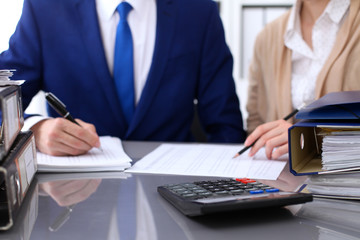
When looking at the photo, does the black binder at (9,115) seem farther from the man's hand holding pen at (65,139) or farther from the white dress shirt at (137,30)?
the white dress shirt at (137,30)

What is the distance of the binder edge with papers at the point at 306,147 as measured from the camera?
0.58 meters

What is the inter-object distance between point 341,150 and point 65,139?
519 mm

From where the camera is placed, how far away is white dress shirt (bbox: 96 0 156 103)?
3.85 feet

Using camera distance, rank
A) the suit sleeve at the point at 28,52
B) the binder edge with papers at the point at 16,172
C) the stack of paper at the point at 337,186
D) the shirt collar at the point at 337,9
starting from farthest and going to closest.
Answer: the shirt collar at the point at 337,9 < the suit sleeve at the point at 28,52 < the stack of paper at the point at 337,186 < the binder edge with papers at the point at 16,172

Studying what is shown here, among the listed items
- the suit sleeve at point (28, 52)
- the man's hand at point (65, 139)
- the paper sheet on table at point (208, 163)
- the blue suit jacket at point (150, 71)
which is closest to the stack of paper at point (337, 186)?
the paper sheet on table at point (208, 163)

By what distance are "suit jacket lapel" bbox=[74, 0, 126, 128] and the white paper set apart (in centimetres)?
28

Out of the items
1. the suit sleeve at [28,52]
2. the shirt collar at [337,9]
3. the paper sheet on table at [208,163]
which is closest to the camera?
the paper sheet on table at [208,163]

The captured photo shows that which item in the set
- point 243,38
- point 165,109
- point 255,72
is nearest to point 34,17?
point 165,109

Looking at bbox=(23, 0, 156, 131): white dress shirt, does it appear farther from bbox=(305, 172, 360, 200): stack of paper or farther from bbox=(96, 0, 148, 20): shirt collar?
bbox=(305, 172, 360, 200): stack of paper

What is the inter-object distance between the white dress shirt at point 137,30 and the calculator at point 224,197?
0.66 metres

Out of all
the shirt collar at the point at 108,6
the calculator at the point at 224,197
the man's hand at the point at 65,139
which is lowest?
the man's hand at the point at 65,139

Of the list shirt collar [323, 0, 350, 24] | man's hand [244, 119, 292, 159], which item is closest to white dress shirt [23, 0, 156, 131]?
man's hand [244, 119, 292, 159]

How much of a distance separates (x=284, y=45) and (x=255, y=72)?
0.17 meters

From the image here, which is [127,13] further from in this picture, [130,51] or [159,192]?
[159,192]
